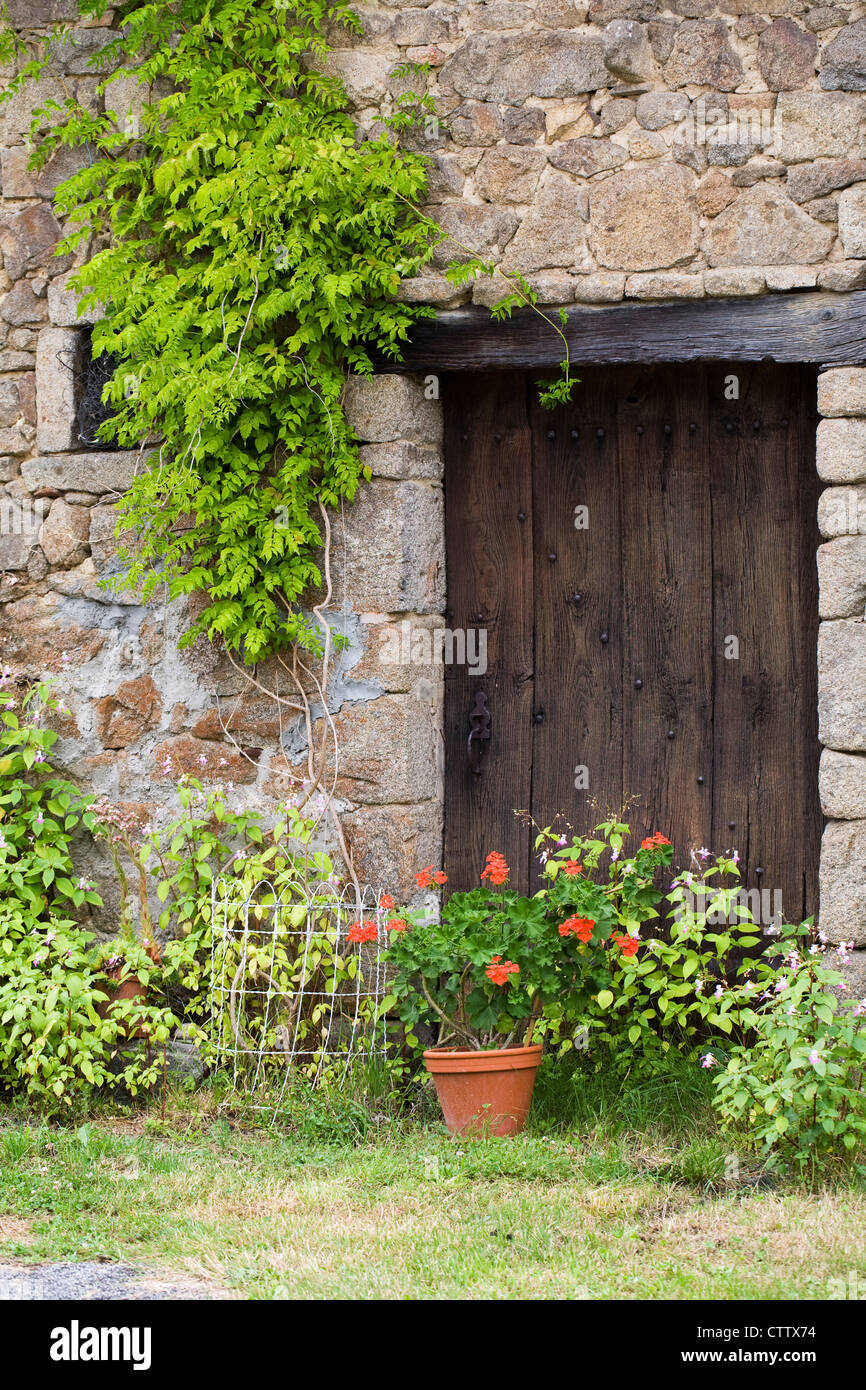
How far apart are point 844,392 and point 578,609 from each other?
3.27 feet

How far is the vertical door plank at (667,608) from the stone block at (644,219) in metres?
0.36

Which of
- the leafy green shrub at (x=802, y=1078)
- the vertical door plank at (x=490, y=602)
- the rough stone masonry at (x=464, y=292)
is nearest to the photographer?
the leafy green shrub at (x=802, y=1078)

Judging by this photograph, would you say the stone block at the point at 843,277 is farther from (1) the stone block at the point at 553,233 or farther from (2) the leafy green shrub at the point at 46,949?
(2) the leafy green shrub at the point at 46,949

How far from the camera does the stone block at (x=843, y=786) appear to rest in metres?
3.51

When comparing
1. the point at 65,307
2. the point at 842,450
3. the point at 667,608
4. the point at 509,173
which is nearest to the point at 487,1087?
the point at 667,608

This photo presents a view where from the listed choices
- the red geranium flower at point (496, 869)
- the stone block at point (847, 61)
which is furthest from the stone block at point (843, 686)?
the stone block at point (847, 61)

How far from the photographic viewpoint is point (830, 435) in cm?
356

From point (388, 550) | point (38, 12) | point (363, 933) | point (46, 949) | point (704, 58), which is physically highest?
point (38, 12)

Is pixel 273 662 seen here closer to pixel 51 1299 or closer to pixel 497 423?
pixel 497 423

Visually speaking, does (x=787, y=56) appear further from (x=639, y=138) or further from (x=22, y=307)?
(x=22, y=307)

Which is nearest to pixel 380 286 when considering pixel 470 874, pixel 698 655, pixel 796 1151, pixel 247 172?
pixel 247 172

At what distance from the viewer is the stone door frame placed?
3523 mm

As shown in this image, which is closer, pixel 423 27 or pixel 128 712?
pixel 423 27

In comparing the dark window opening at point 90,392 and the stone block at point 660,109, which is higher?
the stone block at point 660,109
